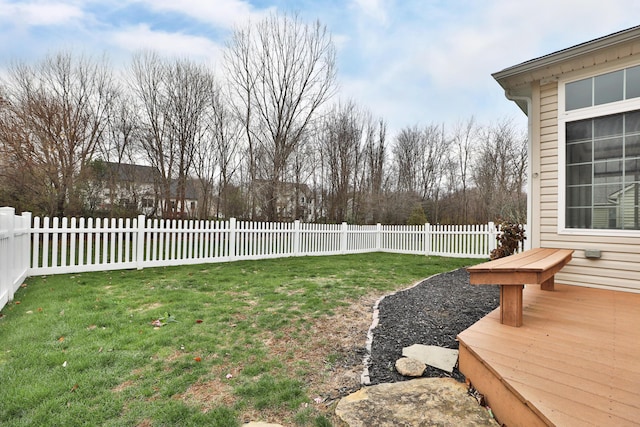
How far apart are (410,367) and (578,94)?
418 centimetres

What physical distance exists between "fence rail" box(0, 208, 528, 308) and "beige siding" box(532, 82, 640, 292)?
210 inches

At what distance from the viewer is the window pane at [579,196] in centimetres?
383

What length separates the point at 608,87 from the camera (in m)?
3.70

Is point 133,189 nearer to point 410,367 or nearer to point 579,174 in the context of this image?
point 410,367

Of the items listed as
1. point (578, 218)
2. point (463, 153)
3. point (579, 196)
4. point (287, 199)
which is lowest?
point (578, 218)

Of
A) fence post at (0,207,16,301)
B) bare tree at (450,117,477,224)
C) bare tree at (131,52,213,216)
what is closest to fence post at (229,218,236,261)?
fence post at (0,207,16,301)

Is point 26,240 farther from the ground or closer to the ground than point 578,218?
closer to the ground

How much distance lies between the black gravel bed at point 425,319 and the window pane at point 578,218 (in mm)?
1317

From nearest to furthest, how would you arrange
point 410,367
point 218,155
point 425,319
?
1. point 410,367
2. point 425,319
3. point 218,155

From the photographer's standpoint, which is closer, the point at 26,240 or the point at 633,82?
the point at 633,82

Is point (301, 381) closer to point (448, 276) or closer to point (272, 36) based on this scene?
point (448, 276)

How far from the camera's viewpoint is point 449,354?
2.41 metres

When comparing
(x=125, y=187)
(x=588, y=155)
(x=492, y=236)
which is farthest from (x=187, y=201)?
(x=588, y=155)

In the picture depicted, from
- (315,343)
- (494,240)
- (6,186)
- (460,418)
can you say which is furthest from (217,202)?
(460,418)
